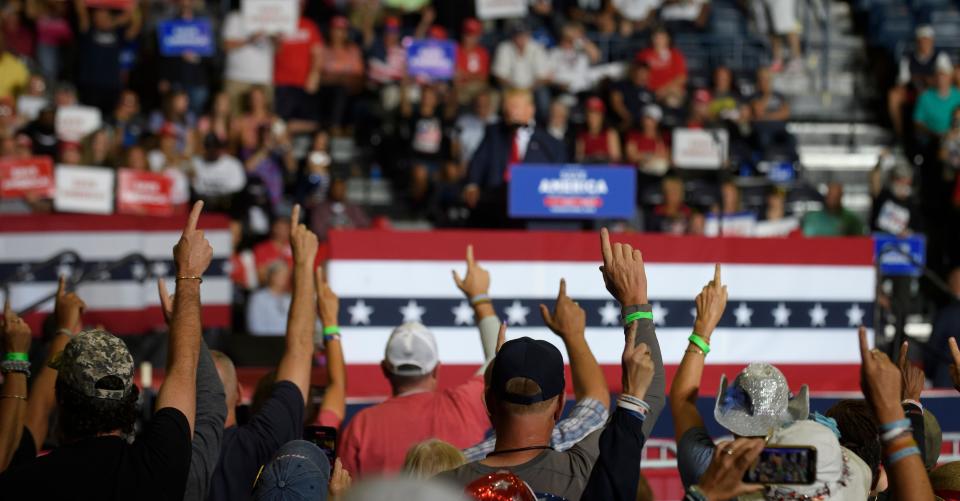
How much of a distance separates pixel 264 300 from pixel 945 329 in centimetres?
637

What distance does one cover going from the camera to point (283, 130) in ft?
55.5

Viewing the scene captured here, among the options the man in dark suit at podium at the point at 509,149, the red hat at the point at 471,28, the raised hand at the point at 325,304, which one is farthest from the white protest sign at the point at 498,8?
the raised hand at the point at 325,304

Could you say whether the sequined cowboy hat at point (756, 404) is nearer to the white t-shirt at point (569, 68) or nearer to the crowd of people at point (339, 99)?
the crowd of people at point (339, 99)

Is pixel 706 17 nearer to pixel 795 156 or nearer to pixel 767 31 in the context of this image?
pixel 767 31

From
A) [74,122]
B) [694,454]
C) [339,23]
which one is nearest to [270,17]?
[339,23]

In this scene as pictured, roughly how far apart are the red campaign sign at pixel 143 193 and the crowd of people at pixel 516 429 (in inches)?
365

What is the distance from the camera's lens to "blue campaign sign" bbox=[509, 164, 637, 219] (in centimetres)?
1041

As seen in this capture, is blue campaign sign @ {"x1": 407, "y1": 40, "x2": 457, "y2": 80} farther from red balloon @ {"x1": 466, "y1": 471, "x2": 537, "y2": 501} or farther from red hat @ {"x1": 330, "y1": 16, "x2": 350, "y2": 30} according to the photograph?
red balloon @ {"x1": 466, "y1": 471, "x2": 537, "y2": 501}

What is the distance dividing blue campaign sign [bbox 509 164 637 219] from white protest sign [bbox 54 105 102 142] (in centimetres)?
726

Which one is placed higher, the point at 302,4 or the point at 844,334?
the point at 302,4

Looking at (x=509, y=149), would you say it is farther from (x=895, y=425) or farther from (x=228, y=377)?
(x=895, y=425)

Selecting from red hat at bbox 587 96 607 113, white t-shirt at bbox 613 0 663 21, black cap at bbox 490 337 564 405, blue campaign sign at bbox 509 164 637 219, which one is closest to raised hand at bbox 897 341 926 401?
black cap at bbox 490 337 564 405

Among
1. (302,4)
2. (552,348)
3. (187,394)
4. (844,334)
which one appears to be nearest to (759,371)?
(552,348)

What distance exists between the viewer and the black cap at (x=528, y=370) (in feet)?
13.3
